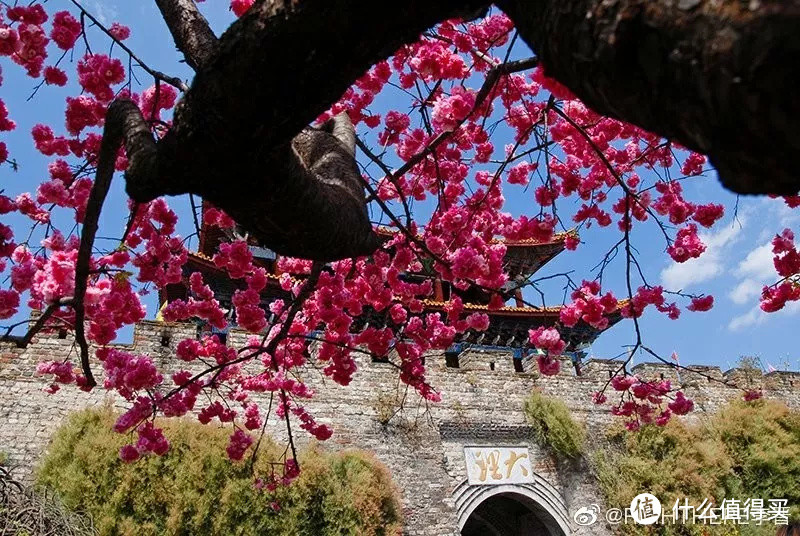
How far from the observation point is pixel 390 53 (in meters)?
1.63

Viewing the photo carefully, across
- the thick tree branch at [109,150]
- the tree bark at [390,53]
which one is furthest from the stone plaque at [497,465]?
the thick tree branch at [109,150]

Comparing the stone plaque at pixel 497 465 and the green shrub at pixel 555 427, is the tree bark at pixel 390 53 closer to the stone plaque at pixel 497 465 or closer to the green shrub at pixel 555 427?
the stone plaque at pixel 497 465

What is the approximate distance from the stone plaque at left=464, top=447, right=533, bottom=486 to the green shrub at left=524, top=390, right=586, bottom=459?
436mm

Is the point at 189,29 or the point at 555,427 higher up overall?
the point at 189,29

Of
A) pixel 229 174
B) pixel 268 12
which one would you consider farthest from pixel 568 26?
pixel 229 174

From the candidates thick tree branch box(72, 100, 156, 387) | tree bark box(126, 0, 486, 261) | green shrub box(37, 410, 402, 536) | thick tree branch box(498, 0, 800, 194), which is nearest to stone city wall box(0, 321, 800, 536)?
green shrub box(37, 410, 402, 536)

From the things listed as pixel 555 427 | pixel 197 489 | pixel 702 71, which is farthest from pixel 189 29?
pixel 555 427

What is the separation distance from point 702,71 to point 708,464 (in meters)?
10.2

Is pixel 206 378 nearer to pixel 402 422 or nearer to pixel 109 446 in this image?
pixel 109 446

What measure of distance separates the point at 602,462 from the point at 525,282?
278 inches

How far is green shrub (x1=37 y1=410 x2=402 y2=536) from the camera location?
6340mm

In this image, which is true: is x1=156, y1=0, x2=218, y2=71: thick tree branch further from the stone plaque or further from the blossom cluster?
the stone plaque

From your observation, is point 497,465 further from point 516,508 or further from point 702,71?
point 702,71

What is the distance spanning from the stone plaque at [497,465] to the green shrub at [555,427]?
44cm
